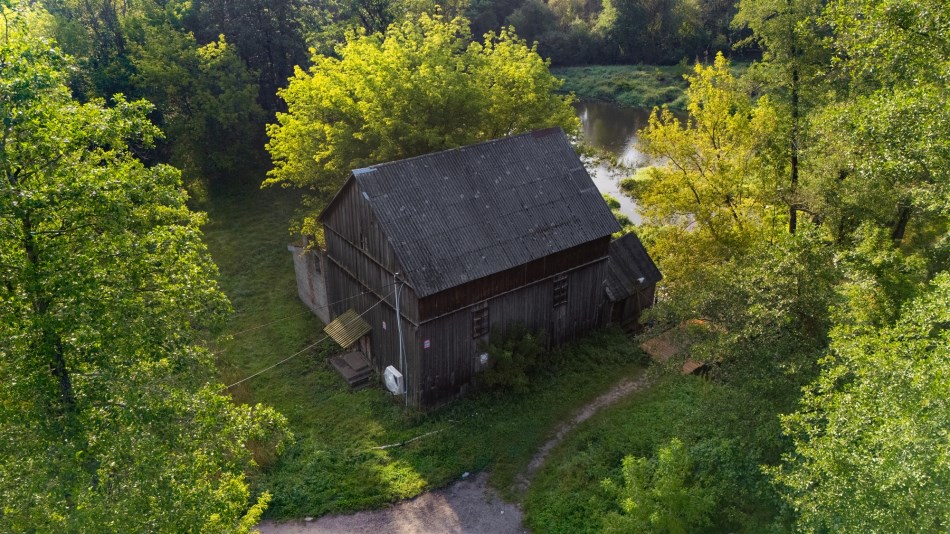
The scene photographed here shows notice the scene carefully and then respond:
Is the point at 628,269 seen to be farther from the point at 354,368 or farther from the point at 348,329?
the point at 354,368

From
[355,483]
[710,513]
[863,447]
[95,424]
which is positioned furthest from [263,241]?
[863,447]

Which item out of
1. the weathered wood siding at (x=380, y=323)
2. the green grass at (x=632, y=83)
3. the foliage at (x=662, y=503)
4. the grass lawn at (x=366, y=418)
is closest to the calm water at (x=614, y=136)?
the green grass at (x=632, y=83)

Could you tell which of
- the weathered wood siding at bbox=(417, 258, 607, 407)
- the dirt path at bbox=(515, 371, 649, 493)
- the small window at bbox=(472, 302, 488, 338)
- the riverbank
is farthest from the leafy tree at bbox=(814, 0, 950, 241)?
the riverbank

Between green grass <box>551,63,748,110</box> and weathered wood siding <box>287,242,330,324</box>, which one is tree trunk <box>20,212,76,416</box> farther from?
green grass <box>551,63,748,110</box>

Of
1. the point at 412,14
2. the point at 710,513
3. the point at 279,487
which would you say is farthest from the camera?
the point at 412,14

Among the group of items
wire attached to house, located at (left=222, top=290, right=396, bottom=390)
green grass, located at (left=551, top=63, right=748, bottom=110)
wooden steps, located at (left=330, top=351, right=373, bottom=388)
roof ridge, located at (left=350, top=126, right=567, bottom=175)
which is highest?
green grass, located at (left=551, top=63, right=748, bottom=110)

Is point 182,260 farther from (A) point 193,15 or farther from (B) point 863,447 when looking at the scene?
(A) point 193,15

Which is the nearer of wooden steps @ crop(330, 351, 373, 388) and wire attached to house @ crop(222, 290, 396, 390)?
wire attached to house @ crop(222, 290, 396, 390)
